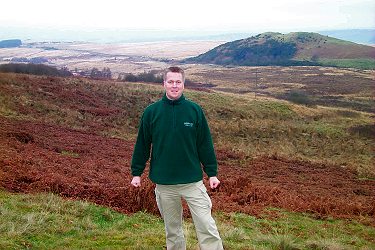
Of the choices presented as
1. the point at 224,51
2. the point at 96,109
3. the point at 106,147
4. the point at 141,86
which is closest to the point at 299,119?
the point at 141,86

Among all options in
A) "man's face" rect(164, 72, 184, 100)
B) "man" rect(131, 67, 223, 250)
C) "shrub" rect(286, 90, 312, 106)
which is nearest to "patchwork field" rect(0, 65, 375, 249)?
"man" rect(131, 67, 223, 250)

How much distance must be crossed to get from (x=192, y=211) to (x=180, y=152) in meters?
0.69

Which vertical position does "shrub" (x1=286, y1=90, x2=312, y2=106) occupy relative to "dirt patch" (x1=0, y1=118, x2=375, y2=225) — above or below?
below

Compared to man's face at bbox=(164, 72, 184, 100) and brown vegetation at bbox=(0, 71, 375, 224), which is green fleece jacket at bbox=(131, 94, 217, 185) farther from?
brown vegetation at bbox=(0, 71, 375, 224)

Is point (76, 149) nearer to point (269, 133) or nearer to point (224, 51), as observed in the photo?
point (269, 133)

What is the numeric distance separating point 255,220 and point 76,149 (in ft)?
34.2

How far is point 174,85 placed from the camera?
175 inches

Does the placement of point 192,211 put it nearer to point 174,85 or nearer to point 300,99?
point 174,85

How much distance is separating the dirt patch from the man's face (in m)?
4.65

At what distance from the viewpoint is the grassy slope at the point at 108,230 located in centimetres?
575

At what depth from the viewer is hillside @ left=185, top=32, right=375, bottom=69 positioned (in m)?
141

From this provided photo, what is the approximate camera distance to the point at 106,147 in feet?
66.1

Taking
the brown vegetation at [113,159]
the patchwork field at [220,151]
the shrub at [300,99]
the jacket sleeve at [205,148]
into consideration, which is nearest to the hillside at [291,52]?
the shrub at [300,99]

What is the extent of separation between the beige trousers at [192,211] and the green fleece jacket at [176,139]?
138 millimetres
